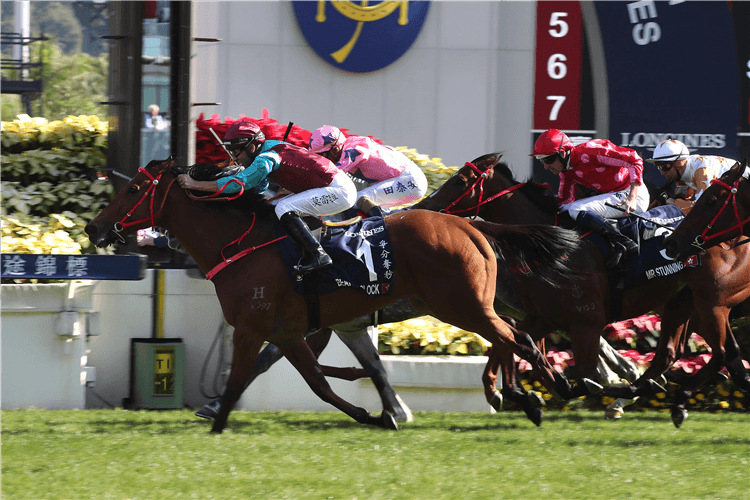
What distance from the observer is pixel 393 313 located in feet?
21.3

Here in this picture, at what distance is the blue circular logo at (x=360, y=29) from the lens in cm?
1057

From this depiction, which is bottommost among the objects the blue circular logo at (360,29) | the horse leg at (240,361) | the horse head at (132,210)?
the horse leg at (240,361)

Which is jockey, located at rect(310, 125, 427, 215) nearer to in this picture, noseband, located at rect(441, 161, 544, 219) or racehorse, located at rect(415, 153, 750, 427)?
racehorse, located at rect(415, 153, 750, 427)

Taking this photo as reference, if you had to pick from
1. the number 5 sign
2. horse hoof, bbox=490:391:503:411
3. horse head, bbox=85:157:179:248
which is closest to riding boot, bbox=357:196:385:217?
horse head, bbox=85:157:179:248

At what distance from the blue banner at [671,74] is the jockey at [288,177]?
502cm

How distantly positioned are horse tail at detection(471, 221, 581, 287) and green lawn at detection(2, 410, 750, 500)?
3.38ft

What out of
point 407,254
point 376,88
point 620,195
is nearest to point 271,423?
point 407,254

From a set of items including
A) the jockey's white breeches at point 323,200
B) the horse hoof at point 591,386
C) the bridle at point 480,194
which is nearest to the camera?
the jockey's white breeches at point 323,200

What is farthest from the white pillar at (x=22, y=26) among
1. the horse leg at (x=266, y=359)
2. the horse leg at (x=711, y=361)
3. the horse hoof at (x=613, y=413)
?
the horse leg at (x=711, y=361)

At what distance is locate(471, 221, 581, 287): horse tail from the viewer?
5.70 m

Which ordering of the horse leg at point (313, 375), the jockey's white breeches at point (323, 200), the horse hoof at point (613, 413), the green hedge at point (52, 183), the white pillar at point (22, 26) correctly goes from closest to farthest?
the jockey's white breeches at point (323, 200), the horse leg at point (313, 375), the horse hoof at point (613, 413), the green hedge at point (52, 183), the white pillar at point (22, 26)

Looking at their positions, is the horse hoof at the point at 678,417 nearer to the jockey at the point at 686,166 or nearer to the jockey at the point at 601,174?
the jockey at the point at 601,174

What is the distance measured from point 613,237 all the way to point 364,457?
2.20 m

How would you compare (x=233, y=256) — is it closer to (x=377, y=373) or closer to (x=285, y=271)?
(x=285, y=271)
